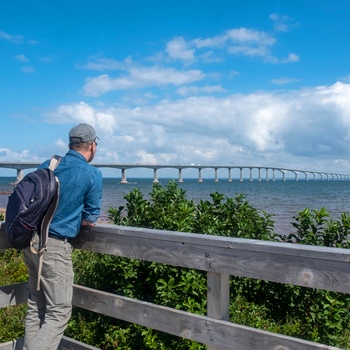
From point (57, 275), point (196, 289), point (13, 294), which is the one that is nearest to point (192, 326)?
point (57, 275)

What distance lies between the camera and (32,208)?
3.36 metres

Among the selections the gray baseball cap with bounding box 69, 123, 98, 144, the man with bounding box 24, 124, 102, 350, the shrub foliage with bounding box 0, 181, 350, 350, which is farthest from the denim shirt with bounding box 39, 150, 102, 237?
the shrub foliage with bounding box 0, 181, 350, 350

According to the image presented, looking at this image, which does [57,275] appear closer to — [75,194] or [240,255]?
[75,194]

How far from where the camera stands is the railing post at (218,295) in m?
3.02

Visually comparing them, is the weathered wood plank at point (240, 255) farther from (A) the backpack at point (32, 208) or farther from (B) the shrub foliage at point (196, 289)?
(B) the shrub foliage at point (196, 289)

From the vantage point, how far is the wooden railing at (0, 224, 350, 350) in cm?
258

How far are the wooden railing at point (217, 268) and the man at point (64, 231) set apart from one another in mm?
259

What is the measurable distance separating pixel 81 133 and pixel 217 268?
1572 mm

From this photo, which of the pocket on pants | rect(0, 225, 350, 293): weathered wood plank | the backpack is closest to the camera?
rect(0, 225, 350, 293): weathered wood plank

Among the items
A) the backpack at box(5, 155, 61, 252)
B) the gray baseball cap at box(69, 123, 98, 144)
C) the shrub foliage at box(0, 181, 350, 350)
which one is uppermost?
the gray baseball cap at box(69, 123, 98, 144)

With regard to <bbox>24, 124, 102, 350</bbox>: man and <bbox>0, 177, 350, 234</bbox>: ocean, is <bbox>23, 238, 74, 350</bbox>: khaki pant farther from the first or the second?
<bbox>0, 177, 350, 234</bbox>: ocean

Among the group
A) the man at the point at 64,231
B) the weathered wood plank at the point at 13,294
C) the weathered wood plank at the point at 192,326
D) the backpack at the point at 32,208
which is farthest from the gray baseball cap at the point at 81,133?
the weathered wood plank at the point at 13,294

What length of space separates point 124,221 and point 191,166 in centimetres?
10945

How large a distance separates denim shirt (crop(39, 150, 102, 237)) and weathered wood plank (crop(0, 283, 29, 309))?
3.02 ft
